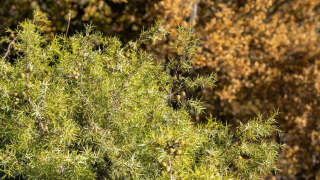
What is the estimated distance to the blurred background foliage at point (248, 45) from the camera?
6.19m

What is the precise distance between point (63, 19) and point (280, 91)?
3667 millimetres

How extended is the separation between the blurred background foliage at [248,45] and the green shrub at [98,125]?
2866 mm

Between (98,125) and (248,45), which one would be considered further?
(248,45)

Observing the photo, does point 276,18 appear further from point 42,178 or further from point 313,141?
point 42,178

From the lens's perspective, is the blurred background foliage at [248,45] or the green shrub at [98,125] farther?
the blurred background foliage at [248,45]

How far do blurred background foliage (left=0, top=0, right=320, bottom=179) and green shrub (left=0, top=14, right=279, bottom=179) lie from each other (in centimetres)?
287

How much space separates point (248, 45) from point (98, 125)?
449 centimetres

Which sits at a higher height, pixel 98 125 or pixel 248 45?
pixel 248 45

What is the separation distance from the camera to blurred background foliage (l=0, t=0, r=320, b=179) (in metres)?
6.19

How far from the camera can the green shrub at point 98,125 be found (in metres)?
2.69

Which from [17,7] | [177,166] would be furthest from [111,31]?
[177,166]

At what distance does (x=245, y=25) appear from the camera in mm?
6773

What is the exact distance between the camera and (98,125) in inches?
116

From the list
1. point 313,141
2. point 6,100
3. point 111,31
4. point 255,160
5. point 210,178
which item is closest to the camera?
point 210,178
